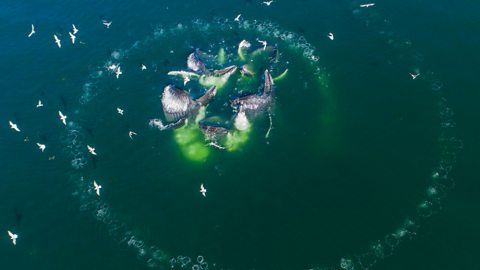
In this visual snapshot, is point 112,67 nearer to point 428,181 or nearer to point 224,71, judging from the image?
point 224,71

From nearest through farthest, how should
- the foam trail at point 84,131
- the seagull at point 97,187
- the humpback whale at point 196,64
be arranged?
the foam trail at point 84,131 → the seagull at point 97,187 → the humpback whale at point 196,64

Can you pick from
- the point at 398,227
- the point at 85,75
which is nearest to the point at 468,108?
the point at 398,227

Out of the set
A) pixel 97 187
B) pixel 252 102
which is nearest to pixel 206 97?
pixel 252 102

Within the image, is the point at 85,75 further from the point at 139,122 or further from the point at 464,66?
the point at 464,66

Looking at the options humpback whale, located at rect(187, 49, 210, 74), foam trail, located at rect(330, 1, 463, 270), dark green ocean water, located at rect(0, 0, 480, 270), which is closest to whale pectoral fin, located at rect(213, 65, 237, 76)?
humpback whale, located at rect(187, 49, 210, 74)

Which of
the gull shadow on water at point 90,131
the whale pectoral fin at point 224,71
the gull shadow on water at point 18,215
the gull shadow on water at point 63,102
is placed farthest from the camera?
the gull shadow on water at point 63,102

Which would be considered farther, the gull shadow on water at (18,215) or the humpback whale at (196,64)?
the humpback whale at (196,64)

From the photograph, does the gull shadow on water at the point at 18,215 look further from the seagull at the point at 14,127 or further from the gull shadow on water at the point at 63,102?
the gull shadow on water at the point at 63,102

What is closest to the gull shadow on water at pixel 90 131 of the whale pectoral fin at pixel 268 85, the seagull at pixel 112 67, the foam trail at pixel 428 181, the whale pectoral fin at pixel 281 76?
the seagull at pixel 112 67

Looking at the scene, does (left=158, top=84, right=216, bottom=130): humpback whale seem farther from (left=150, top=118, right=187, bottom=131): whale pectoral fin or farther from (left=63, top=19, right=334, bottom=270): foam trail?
(left=63, top=19, right=334, bottom=270): foam trail
